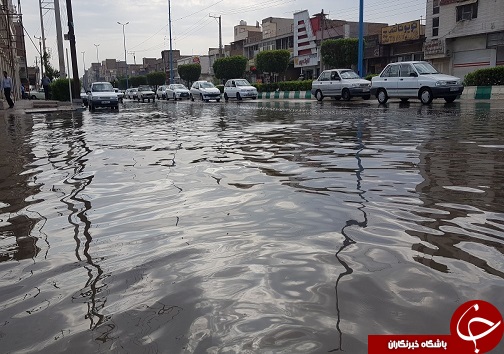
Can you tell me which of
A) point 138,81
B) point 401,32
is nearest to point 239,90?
point 401,32

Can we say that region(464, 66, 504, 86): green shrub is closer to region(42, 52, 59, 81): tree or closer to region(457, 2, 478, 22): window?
region(457, 2, 478, 22): window

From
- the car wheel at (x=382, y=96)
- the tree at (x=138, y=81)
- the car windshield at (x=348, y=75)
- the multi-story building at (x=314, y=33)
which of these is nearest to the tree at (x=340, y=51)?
the multi-story building at (x=314, y=33)

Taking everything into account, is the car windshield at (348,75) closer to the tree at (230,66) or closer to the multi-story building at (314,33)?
the multi-story building at (314,33)

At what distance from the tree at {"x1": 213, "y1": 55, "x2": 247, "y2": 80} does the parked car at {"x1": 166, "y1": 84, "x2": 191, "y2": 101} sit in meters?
13.6

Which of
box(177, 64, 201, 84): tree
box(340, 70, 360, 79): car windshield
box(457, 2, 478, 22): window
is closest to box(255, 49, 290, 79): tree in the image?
box(457, 2, 478, 22): window

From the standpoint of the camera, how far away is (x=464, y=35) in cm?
3688

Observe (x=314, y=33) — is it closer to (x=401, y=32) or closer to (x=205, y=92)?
(x=401, y=32)

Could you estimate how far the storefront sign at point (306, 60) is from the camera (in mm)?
53281

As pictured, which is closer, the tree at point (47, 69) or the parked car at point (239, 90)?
the parked car at point (239, 90)

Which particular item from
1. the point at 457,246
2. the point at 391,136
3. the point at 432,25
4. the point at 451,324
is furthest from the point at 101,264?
the point at 432,25

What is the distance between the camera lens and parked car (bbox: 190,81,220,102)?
3397cm

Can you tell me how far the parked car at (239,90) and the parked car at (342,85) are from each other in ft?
23.7

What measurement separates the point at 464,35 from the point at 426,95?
864 inches

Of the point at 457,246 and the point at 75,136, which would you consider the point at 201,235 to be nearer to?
the point at 457,246
